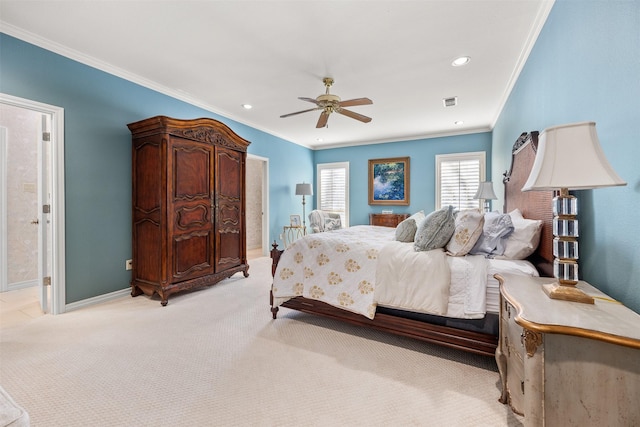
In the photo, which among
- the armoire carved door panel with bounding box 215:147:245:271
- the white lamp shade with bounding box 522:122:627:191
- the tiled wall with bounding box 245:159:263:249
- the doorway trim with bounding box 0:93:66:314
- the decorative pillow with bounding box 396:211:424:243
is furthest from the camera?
the tiled wall with bounding box 245:159:263:249

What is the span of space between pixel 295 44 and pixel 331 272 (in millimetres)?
2204

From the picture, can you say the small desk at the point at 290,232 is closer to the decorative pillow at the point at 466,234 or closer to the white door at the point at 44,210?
the white door at the point at 44,210

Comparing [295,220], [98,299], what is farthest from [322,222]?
[98,299]

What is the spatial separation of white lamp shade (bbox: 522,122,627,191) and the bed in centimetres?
95

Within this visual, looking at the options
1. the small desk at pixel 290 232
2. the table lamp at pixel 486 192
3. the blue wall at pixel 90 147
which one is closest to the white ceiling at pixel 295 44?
the blue wall at pixel 90 147

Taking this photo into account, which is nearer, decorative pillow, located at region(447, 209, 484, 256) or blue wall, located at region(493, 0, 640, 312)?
blue wall, located at region(493, 0, 640, 312)

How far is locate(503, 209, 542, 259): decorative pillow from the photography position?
2.04 meters

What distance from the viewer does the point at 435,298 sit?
1.98 meters

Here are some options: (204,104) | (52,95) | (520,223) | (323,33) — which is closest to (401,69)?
(323,33)

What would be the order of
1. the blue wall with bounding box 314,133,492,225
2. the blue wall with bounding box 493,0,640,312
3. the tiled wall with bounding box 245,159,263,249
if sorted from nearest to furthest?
the blue wall with bounding box 493,0,640,312 → the blue wall with bounding box 314,133,492,225 → the tiled wall with bounding box 245,159,263,249

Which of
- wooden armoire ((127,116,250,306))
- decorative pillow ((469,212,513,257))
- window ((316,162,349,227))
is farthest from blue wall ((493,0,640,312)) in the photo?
window ((316,162,349,227))

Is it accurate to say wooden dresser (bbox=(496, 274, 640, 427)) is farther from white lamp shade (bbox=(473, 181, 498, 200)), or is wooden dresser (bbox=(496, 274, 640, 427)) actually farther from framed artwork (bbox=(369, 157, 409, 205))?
framed artwork (bbox=(369, 157, 409, 205))

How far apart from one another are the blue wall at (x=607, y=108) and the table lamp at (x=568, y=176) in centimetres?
24

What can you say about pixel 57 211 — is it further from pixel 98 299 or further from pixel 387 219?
pixel 387 219
